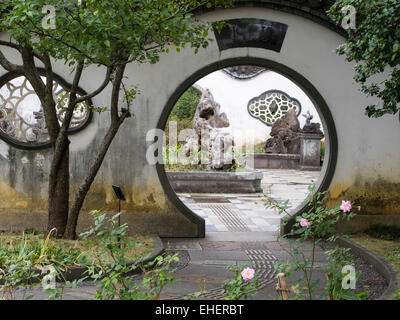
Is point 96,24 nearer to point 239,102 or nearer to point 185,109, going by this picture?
point 185,109

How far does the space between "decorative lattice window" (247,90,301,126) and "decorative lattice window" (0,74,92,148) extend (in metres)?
16.9

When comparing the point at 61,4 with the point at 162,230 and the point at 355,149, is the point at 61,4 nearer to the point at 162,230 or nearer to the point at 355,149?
the point at 162,230

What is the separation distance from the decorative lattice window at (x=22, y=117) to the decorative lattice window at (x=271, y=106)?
16.9m

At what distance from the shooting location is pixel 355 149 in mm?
8242

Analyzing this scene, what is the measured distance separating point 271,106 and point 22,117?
58.1ft

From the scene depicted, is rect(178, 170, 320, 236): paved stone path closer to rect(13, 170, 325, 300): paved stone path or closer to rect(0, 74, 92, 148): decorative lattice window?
rect(13, 170, 325, 300): paved stone path

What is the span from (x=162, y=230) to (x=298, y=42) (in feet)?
11.8

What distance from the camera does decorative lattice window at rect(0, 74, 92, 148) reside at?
7.94 m

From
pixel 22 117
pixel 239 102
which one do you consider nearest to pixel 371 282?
pixel 22 117

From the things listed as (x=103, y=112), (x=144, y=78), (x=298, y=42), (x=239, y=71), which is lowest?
(x=103, y=112)

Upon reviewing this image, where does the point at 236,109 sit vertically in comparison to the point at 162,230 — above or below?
above

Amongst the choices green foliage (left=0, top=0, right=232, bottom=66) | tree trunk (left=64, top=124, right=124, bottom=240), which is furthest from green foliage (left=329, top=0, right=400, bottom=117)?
tree trunk (left=64, top=124, right=124, bottom=240)

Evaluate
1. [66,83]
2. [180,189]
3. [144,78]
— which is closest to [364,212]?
[144,78]
